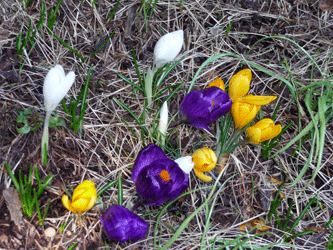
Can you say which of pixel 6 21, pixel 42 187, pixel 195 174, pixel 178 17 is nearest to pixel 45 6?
pixel 6 21

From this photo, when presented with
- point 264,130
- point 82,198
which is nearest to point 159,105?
point 264,130

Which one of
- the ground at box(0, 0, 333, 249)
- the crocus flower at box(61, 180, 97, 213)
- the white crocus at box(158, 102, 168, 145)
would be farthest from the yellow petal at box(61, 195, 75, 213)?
the white crocus at box(158, 102, 168, 145)

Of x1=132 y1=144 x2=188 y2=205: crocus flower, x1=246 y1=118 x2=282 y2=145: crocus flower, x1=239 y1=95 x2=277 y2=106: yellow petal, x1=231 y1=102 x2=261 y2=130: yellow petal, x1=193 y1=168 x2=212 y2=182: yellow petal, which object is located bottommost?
x1=193 y1=168 x2=212 y2=182: yellow petal

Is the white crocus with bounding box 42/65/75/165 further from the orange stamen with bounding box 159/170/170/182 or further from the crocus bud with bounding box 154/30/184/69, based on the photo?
the orange stamen with bounding box 159/170/170/182

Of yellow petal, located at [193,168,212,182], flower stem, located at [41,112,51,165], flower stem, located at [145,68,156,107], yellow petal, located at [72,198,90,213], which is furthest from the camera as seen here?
flower stem, located at [145,68,156,107]

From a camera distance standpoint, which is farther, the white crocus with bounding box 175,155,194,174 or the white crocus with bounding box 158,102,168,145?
the white crocus with bounding box 158,102,168,145

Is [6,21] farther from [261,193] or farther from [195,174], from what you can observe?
[261,193]

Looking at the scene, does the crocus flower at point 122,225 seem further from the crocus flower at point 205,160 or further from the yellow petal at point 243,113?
the yellow petal at point 243,113
